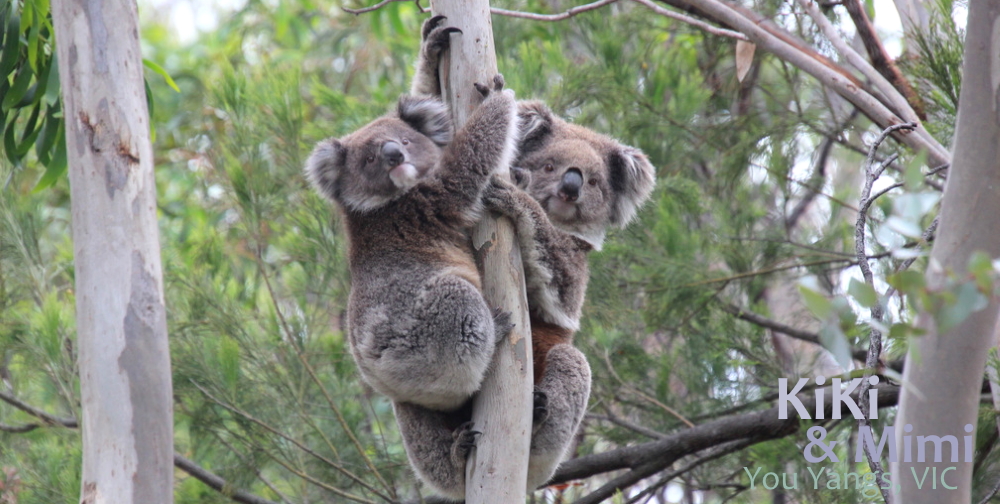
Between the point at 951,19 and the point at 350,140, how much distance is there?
220 cm

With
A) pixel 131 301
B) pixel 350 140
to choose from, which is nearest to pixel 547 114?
pixel 350 140

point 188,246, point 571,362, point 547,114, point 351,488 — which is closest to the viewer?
point 571,362

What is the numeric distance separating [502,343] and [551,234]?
54cm

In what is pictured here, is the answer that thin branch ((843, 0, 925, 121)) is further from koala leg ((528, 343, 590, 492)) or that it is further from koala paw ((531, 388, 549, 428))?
koala paw ((531, 388, 549, 428))

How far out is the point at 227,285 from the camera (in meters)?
4.25

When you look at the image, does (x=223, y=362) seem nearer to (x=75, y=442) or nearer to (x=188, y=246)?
(x=75, y=442)

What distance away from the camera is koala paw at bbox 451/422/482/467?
102 inches

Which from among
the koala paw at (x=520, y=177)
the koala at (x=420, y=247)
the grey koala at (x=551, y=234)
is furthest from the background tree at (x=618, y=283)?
the koala at (x=420, y=247)

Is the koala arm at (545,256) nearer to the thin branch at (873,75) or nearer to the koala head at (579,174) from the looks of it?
the koala head at (579,174)

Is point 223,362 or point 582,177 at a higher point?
point 582,177

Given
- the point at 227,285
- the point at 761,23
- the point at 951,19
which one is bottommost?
the point at 227,285

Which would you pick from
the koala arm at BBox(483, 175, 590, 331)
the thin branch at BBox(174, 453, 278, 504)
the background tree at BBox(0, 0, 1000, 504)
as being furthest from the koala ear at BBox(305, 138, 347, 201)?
the thin branch at BBox(174, 453, 278, 504)

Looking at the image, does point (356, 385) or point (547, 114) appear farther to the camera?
point (356, 385)

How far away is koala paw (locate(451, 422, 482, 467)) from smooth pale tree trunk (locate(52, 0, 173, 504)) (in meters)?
0.79
